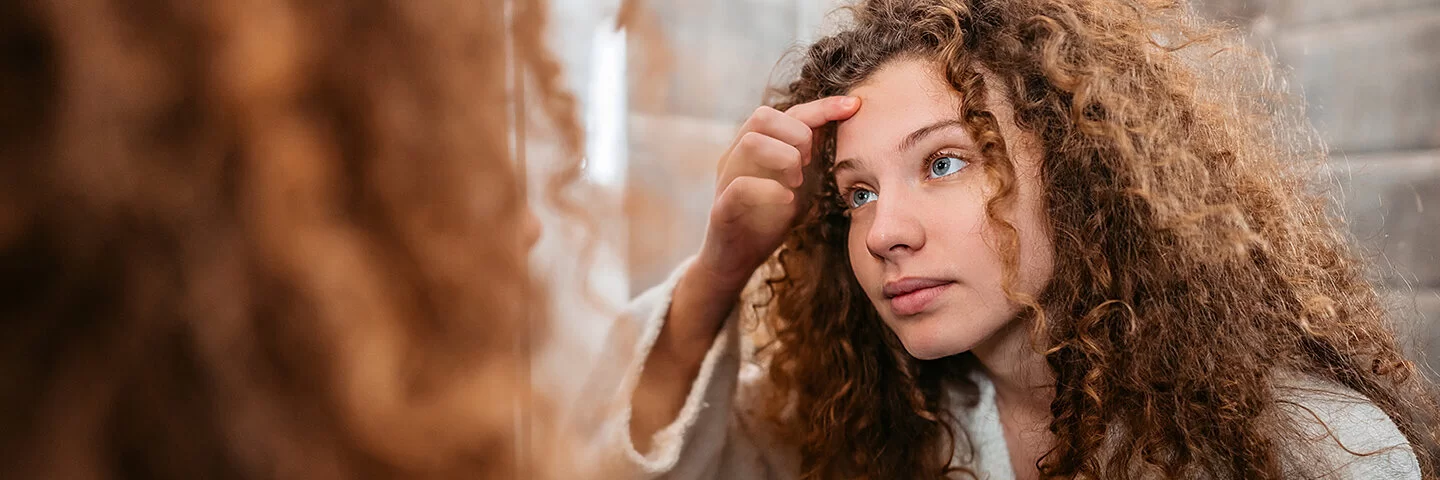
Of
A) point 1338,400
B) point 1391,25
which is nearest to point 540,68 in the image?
point 1338,400

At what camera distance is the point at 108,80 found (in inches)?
5.7

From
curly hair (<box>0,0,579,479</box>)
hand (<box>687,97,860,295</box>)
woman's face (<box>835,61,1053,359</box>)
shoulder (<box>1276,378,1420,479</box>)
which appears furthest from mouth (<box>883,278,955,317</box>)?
curly hair (<box>0,0,579,479</box>)

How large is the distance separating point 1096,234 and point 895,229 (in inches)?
5.7

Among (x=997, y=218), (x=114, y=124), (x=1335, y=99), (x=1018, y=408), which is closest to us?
(x=114, y=124)

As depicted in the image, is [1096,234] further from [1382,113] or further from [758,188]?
[1382,113]

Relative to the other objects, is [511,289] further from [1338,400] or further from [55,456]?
[1338,400]

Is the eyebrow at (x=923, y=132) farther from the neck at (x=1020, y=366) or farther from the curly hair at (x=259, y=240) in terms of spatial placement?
the curly hair at (x=259, y=240)

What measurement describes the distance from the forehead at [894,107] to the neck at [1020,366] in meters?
0.18

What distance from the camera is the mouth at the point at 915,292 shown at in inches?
25.4

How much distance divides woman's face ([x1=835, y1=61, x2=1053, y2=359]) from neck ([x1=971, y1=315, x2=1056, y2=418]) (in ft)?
0.22

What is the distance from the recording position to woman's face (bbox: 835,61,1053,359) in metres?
0.63

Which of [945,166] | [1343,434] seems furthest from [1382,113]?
[945,166]

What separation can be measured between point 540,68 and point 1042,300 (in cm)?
54

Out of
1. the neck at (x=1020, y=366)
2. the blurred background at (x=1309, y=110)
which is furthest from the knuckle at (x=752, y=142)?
the neck at (x=1020, y=366)
